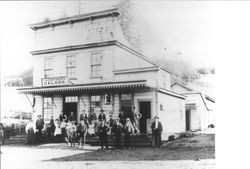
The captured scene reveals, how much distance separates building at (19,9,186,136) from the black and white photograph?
0.4 inches

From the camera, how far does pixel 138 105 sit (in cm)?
357

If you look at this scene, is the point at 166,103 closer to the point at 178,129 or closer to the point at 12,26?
the point at 178,129

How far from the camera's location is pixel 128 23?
365 cm

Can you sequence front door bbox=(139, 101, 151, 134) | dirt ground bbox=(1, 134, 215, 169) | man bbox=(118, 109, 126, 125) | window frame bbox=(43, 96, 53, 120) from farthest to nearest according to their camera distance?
1. window frame bbox=(43, 96, 53, 120)
2. man bbox=(118, 109, 126, 125)
3. front door bbox=(139, 101, 151, 134)
4. dirt ground bbox=(1, 134, 215, 169)

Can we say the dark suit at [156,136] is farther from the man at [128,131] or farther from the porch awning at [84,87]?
the porch awning at [84,87]

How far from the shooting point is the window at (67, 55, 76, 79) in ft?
12.9

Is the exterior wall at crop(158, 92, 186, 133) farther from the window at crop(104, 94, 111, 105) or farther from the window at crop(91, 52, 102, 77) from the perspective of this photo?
the window at crop(91, 52, 102, 77)

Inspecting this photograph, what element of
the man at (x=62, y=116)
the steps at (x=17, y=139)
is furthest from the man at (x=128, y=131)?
the steps at (x=17, y=139)

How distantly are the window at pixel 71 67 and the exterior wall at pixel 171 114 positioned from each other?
1013 mm

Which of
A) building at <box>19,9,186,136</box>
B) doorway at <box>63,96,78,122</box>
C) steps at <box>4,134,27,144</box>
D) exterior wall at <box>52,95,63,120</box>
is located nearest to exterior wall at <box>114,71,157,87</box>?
building at <box>19,9,186,136</box>

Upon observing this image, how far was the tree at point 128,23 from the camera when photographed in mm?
3602

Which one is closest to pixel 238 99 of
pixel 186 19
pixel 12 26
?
pixel 186 19

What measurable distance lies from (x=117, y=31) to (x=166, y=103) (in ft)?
2.95

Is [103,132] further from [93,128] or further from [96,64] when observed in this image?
[96,64]
